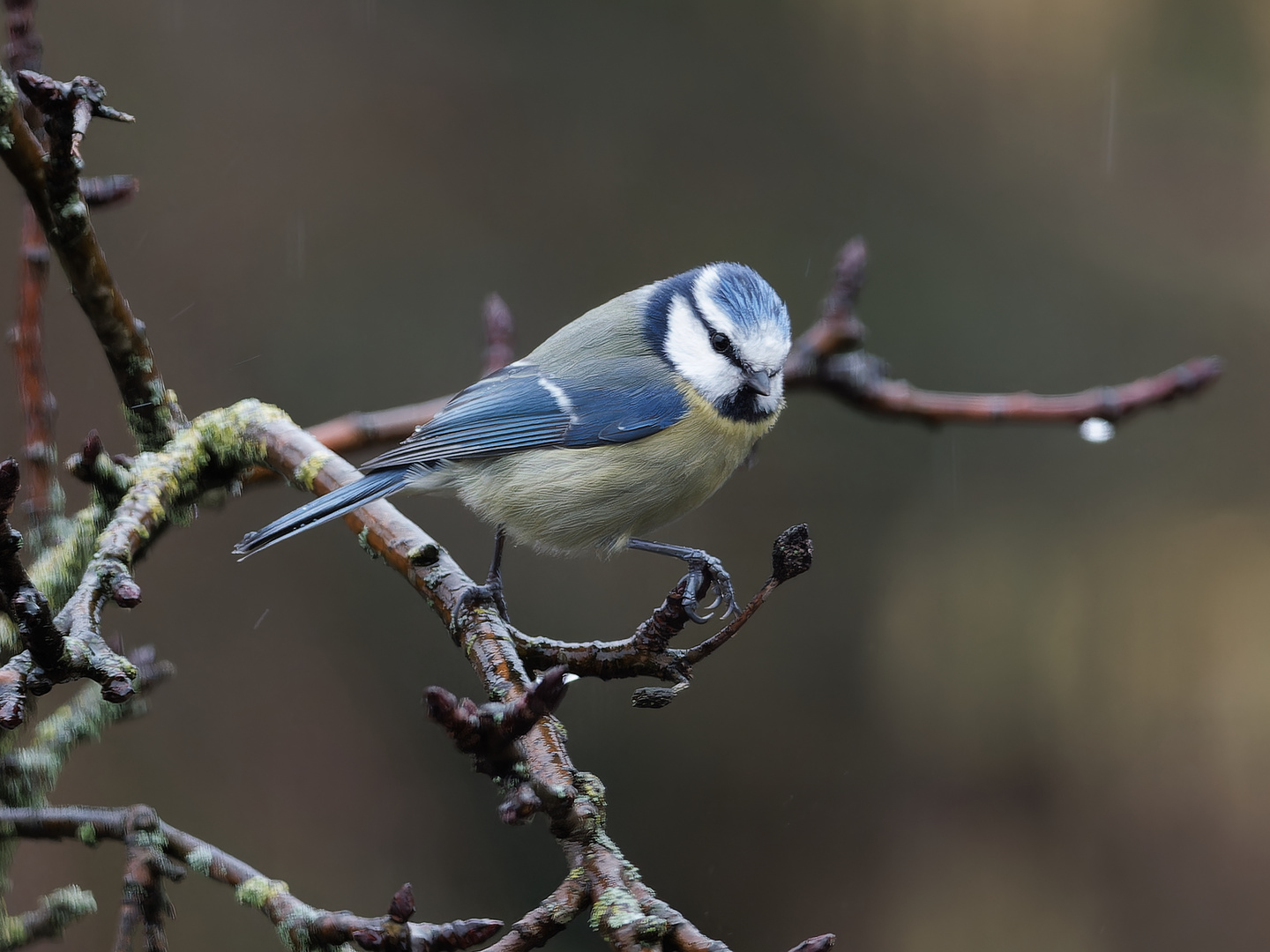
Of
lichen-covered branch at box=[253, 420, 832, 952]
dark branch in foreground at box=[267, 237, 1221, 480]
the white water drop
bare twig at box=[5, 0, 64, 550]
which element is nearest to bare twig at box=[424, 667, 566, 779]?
lichen-covered branch at box=[253, 420, 832, 952]

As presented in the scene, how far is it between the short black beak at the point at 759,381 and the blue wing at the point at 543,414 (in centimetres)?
13

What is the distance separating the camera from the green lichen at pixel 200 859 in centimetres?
109

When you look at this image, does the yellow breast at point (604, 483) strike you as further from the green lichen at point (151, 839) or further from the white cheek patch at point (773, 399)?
the green lichen at point (151, 839)

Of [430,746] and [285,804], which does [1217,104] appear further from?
[285,804]

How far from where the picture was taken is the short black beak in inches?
76.9

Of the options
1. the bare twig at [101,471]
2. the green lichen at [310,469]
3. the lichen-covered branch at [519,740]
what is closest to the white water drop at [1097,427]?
the lichen-covered branch at [519,740]

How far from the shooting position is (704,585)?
1.37 meters

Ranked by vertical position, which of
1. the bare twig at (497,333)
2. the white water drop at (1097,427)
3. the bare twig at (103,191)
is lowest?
the white water drop at (1097,427)

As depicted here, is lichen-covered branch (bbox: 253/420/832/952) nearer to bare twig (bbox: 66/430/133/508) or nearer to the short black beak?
bare twig (bbox: 66/430/133/508)

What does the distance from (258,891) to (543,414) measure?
1178 mm

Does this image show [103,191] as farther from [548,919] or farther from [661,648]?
[548,919]

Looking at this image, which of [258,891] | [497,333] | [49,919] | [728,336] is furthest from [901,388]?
[49,919]

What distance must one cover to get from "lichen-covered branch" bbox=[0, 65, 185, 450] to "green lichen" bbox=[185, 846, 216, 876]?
72 cm

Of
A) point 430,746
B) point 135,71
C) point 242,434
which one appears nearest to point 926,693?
point 430,746
